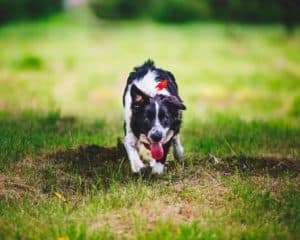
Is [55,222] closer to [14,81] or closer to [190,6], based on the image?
[14,81]

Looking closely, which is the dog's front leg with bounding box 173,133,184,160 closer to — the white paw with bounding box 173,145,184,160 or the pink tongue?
the white paw with bounding box 173,145,184,160

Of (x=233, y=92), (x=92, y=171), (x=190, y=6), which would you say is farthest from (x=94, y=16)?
(x=92, y=171)

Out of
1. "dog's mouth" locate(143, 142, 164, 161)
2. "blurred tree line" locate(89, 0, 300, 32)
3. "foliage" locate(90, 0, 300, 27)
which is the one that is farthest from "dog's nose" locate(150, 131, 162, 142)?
"foliage" locate(90, 0, 300, 27)

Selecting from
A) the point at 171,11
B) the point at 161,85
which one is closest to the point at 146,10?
the point at 171,11

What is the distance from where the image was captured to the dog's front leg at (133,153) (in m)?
7.99

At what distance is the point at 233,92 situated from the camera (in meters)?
19.4

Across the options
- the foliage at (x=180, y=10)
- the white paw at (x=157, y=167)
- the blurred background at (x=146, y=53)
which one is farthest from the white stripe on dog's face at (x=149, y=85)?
the foliage at (x=180, y=10)

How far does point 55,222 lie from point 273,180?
263 centimetres

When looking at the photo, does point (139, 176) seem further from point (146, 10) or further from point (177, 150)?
point (146, 10)

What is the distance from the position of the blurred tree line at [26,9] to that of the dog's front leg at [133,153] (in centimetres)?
3024

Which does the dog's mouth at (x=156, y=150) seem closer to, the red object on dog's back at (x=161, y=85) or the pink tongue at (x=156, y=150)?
the pink tongue at (x=156, y=150)

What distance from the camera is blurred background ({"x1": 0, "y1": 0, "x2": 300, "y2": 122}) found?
16734 millimetres

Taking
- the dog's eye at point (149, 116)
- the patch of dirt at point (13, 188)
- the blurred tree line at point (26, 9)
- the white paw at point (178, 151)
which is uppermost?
the dog's eye at point (149, 116)

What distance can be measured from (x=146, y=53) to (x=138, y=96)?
63.2ft
